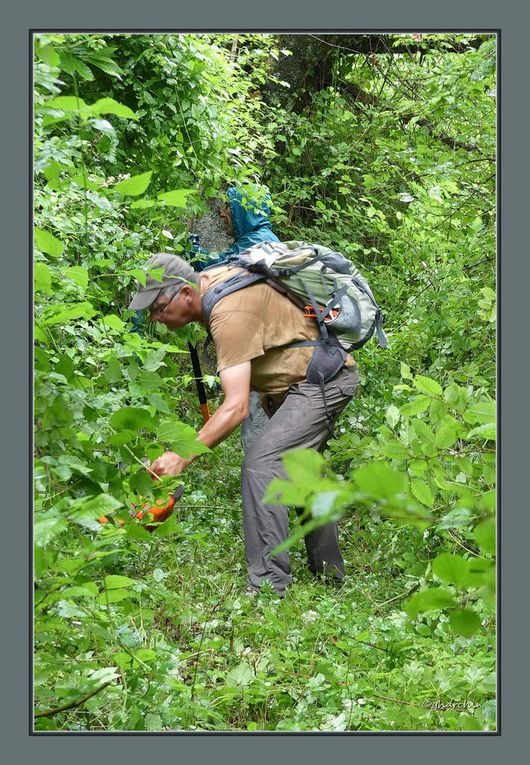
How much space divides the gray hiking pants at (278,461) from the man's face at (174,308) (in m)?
0.66

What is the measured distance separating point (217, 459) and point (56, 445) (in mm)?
4416

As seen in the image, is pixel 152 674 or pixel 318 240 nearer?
pixel 152 674

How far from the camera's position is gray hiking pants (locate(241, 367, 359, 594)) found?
15.3 ft

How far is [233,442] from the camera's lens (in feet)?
22.9

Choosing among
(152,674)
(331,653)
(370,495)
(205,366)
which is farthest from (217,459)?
(370,495)

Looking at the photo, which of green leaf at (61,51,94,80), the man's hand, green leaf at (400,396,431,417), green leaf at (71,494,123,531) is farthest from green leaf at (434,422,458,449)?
green leaf at (61,51,94,80)

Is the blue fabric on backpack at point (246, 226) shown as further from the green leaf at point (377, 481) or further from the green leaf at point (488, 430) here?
the green leaf at point (377, 481)

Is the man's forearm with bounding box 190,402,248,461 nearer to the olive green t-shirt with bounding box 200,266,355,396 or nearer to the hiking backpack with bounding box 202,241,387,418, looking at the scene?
the olive green t-shirt with bounding box 200,266,355,396

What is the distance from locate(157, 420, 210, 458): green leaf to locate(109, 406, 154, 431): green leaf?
7 centimetres

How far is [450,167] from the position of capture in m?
5.27

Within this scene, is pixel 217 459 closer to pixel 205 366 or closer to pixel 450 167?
pixel 205 366

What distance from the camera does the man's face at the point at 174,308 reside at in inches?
181

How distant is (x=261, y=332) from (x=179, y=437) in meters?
2.05

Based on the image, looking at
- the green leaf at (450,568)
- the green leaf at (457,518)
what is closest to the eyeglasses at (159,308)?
the green leaf at (457,518)
